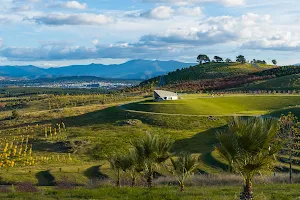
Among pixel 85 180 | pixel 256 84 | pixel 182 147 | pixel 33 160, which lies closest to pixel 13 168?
pixel 33 160

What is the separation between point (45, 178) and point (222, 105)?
60.0 metres

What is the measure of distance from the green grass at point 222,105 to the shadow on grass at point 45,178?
1773 inches

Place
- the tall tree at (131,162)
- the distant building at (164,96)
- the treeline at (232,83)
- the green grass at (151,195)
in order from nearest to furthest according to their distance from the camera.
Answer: the green grass at (151,195), the tall tree at (131,162), the distant building at (164,96), the treeline at (232,83)

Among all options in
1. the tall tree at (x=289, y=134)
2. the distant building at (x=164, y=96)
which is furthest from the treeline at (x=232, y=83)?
the tall tree at (x=289, y=134)

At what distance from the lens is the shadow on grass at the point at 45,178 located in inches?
1787

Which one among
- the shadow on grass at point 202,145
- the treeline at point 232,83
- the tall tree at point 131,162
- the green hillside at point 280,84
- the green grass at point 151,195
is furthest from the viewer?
the treeline at point 232,83

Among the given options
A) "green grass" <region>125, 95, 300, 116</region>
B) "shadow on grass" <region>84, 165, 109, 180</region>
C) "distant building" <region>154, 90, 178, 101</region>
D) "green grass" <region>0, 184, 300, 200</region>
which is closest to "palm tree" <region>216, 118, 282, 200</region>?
"green grass" <region>0, 184, 300, 200</region>

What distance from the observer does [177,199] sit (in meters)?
21.4

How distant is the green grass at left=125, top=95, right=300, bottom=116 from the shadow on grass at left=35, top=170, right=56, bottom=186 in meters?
45.0

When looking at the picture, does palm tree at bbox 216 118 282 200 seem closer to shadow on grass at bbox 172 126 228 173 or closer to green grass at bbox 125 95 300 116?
shadow on grass at bbox 172 126 228 173

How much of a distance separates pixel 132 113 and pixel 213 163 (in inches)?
1683

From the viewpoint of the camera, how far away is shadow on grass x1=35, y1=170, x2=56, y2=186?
149 ft

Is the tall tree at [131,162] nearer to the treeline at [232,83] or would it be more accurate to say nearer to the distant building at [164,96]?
the distant building at [164,96]

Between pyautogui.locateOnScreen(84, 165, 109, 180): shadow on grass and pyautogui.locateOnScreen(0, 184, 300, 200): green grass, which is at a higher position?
pyautogui.locateOnScreen(0, 184, 300, 200): green grass
